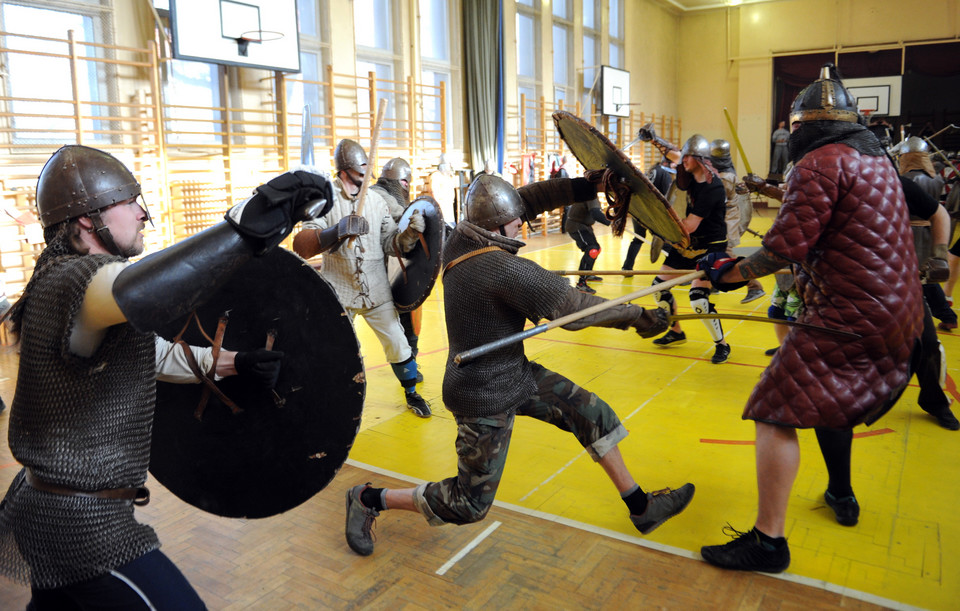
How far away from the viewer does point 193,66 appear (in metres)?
8.79

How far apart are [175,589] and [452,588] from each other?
125 centimetres

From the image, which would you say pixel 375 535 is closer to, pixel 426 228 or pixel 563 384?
pixel 563 384

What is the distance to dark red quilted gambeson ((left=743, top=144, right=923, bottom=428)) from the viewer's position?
7.34 ft

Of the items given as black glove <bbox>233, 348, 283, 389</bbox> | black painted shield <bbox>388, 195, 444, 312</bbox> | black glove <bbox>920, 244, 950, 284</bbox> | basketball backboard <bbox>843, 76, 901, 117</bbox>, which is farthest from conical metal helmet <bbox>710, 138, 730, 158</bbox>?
basketball backboard <bbox>843, 76, 901, 117</bbox>

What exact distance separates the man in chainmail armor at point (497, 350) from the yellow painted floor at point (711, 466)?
23.6 inches

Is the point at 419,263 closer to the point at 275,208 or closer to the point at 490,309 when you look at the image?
the point at 490,309

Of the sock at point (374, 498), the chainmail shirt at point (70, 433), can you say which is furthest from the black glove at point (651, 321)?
the chainmail shirt at point (70, 433)

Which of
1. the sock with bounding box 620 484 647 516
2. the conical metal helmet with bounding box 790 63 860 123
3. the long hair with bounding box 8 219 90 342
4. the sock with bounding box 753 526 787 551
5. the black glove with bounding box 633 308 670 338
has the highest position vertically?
the conical metal helmet with bounding box 790 63 860 123

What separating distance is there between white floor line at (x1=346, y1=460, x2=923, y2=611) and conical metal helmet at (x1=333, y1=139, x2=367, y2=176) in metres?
1.83

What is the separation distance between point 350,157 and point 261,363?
9.14 ft

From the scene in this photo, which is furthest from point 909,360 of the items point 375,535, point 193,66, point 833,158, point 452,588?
point 193,66

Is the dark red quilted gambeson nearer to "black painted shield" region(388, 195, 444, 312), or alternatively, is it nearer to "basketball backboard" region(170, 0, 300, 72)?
"black painted shield" region(388, 195, 444, 312)

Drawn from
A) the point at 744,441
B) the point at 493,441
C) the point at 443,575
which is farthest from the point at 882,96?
the point at 443,575

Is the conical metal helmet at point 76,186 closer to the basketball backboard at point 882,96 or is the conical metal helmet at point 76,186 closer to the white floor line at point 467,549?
the white floor line at point 467,549
